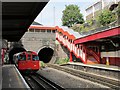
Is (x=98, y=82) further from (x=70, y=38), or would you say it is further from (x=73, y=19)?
(x=73, y=19)

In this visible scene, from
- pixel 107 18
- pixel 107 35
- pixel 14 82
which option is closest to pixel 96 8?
pixel 107 18

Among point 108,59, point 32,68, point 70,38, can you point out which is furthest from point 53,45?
point 32,68

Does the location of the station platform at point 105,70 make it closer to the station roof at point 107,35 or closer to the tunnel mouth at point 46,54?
the station roof at point 107,35

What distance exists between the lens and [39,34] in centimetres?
4669

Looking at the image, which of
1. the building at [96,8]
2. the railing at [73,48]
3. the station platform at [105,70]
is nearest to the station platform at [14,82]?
the station platform at [105,70]

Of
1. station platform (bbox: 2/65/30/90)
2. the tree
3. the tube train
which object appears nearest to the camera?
station platform (bbox: 2/65/30/90)

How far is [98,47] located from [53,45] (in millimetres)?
15927

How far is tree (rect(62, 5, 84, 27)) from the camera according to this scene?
246 ft

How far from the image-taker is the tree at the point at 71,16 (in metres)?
75.1

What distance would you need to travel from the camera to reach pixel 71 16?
74750 mm

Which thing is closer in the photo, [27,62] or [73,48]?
[27,62]

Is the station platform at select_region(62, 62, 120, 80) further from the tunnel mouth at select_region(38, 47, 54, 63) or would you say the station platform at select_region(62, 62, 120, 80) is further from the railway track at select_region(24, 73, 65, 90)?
the tunnel mouth at select_region(38, 47, 54, 63)

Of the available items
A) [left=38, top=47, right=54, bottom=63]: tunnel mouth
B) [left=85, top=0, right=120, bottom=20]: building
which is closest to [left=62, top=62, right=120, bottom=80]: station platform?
[left=38, top=47, right=54, bottom=63]: tunnel mouth

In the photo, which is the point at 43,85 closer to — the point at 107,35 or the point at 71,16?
→ the point at 107,35
